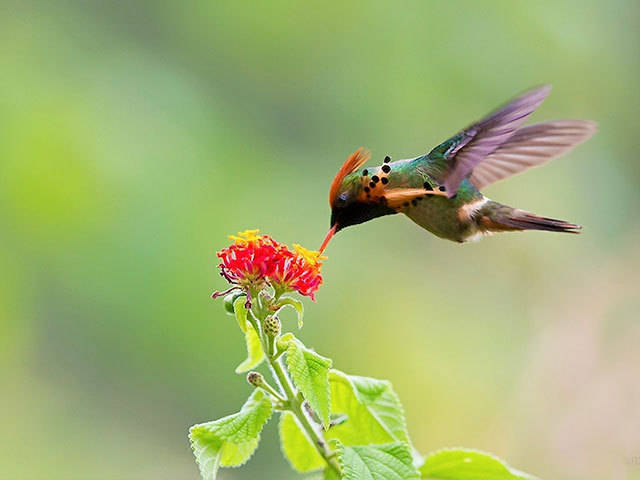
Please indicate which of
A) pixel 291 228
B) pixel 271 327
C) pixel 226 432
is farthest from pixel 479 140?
pixel 291 228

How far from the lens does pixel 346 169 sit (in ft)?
4.12

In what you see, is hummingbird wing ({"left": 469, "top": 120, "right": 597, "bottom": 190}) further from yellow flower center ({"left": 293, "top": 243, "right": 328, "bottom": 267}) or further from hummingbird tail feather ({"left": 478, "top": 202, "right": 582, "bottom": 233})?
yellow flower center ({"left": 293, "top": 243, "right": 328, "bottom": 267})

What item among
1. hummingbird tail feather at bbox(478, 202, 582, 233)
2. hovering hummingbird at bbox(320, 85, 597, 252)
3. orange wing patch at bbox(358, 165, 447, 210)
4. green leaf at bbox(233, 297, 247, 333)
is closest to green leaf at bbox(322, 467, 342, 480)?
green leaf at bbox(233, 297, 247, 333)

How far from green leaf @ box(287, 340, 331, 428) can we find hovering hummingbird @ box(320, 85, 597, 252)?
220mm

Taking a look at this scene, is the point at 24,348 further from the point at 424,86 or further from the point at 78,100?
the point at 424,86

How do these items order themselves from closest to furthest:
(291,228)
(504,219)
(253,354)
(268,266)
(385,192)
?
(268,266)
(253,354)
(385,192)
(504,219)
(291,228)

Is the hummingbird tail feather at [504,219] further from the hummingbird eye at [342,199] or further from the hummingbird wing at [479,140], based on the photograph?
the hummingbird eye at [342,199]

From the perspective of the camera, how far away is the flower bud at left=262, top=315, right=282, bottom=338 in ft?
3.36

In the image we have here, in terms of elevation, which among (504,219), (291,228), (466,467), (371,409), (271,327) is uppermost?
(291,228)

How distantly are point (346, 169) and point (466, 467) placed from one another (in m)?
0.48

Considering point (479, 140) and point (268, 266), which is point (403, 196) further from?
point (268, 266)

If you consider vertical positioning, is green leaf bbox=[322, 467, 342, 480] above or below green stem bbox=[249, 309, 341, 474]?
below

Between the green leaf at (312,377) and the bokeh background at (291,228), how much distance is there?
1949mm

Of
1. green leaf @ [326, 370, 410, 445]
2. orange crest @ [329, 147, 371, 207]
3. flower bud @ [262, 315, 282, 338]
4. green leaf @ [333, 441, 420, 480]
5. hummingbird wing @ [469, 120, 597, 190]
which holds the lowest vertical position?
green leaf @ [333, 441, 420, 480]
